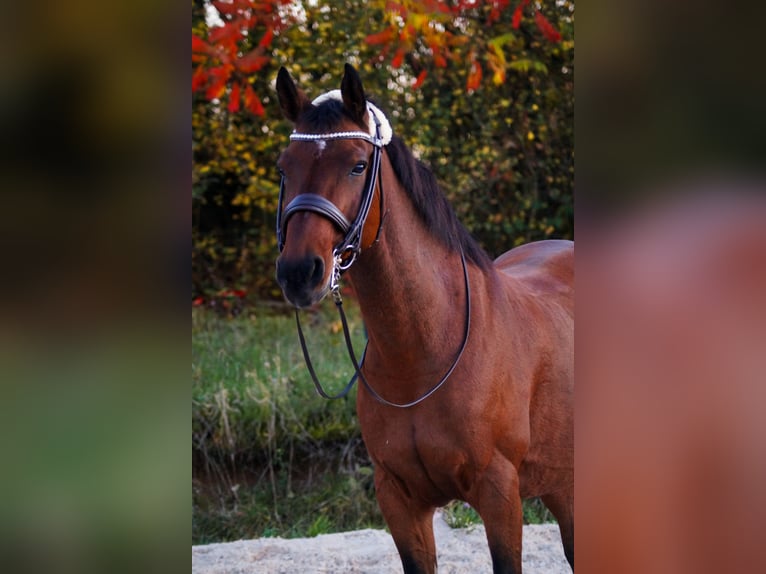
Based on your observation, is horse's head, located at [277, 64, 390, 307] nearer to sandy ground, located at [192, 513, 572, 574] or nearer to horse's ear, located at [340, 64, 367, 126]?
horse's ear, located at [340, 64, 367, 126]

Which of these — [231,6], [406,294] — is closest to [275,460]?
[231,6]

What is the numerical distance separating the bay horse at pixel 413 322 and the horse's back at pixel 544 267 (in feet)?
1.54

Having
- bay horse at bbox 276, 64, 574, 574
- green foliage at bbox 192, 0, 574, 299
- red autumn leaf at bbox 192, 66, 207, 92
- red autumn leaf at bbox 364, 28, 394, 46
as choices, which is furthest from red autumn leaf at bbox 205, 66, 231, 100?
bay horse at bbox 276, 64, 574, 574

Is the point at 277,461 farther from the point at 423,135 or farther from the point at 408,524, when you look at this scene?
the point at 423,135

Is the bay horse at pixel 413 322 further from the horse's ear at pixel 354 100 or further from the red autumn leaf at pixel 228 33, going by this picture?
the red autumn leaf at pixel 228 33

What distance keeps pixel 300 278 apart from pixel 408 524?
0.95 metres

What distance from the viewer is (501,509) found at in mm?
2158

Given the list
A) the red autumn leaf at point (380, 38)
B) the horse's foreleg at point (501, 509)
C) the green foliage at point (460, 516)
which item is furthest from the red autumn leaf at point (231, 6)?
the green foliage at point (460, 516)

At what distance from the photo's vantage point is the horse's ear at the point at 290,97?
1.99 meters

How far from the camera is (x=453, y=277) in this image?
223 cm
